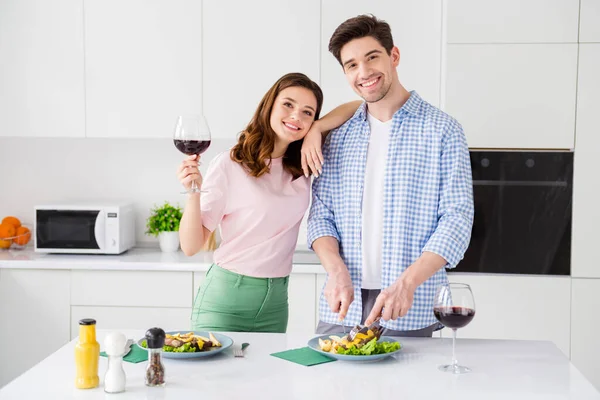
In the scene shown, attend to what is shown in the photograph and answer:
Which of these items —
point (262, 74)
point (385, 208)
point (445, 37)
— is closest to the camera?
point (385, 208)

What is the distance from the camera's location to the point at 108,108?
12.7 feet

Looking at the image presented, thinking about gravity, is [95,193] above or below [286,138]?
below

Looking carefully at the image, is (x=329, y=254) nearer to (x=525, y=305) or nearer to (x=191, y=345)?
(x=191, y=345)

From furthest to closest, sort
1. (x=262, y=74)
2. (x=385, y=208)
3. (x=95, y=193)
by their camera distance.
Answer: (x=95, y=193)
(x=262, y=74)
(x=385, y=208)

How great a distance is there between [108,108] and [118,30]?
0.41 m

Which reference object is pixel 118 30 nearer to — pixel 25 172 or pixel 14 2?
pixel 14 2

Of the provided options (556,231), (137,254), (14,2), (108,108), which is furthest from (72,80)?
(556,231)

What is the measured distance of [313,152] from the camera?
2229 mm

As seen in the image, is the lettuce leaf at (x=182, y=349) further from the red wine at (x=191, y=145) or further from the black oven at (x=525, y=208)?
the black oven at (x=525, y=208)

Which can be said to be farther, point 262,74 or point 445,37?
point 262,74

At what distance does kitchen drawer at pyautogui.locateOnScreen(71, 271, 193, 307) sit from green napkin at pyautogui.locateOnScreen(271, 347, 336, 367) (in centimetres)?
187

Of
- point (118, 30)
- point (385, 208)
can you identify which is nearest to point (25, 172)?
point (118, 30)

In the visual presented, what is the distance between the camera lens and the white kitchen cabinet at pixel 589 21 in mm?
3352

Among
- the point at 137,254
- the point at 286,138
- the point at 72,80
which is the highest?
the point at 72,80
